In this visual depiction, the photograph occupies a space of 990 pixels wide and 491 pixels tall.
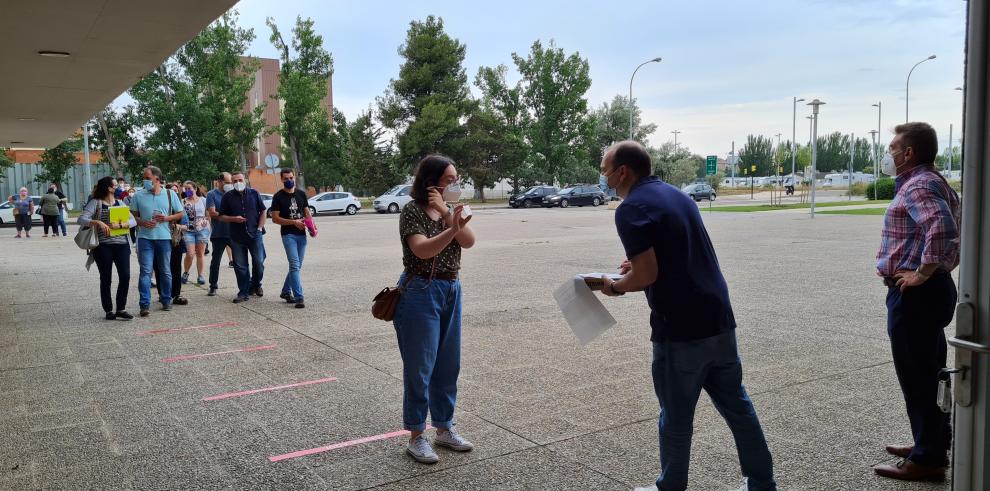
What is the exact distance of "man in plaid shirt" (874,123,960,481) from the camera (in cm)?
362

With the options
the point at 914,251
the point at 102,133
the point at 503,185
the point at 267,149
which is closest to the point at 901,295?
the point at 914,251

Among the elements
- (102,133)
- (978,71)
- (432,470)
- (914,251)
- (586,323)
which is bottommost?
(432,470)

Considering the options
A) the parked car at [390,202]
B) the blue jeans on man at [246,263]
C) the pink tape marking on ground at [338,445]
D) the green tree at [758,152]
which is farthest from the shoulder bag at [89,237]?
the green tree at [758,152]

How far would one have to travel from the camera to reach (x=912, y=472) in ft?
12.4

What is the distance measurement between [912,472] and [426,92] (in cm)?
5665

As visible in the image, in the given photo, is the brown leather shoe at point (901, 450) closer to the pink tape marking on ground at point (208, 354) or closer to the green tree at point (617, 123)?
the pink tape marking on ground at point (208, 354)

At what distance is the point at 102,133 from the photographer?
40.5m

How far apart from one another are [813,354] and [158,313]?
24.8 ft

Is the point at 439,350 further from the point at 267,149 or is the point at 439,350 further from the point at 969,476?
the point at 267,149

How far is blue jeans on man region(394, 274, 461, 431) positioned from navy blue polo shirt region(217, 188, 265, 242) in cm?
676

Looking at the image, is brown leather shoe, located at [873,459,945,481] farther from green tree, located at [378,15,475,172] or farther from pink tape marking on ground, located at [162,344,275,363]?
green tree, located at [378,15,475,172]

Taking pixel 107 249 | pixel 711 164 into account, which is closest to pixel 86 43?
pixel 107 249

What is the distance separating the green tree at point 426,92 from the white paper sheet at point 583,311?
174ft

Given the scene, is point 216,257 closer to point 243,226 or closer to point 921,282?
point 243,226
